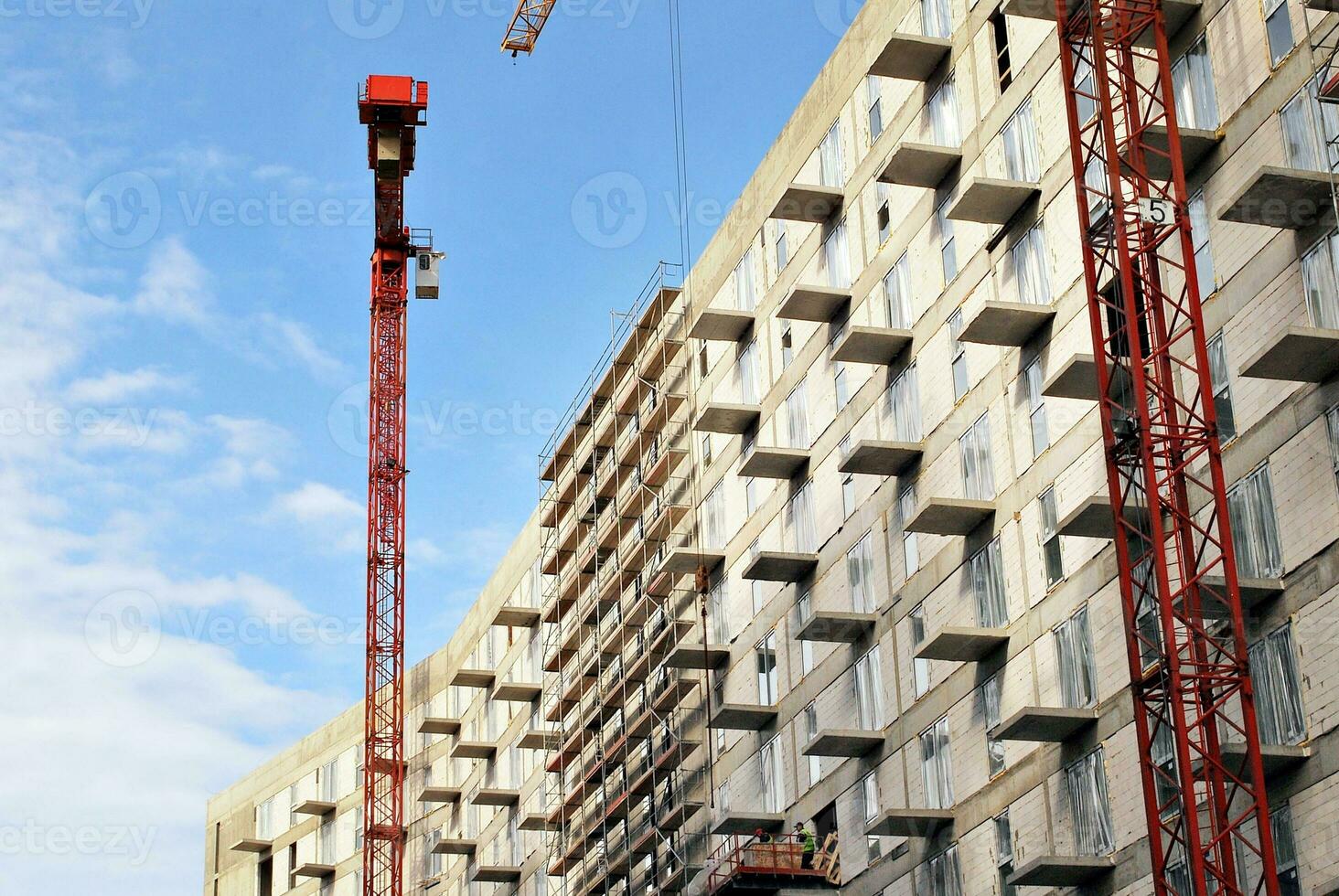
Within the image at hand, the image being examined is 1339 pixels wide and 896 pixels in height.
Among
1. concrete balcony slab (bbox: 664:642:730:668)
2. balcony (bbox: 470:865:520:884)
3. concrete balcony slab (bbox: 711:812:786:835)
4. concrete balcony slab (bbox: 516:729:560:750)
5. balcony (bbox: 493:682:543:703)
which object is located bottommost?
concrete balcony slab (bbox: 711:812:786:835)

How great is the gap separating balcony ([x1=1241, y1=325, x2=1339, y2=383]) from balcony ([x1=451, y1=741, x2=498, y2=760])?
181 feet

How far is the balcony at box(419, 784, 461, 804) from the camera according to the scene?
91062 mm

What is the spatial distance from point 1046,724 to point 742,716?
17458 mm

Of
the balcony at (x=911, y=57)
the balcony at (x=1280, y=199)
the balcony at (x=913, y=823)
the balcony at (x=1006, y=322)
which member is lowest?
the balcony at (x=913, y=823)

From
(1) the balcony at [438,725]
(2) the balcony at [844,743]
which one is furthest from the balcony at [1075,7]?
(1) the balcony at [438,725]

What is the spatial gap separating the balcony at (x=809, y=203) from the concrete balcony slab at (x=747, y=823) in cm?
1722

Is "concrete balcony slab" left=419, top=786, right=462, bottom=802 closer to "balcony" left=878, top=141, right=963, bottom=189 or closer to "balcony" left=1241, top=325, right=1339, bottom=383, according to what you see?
"balcony" left=878, top=141, right=963, bottom=189

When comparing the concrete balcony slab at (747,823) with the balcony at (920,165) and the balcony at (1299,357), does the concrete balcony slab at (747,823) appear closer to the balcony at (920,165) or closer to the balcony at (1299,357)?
the balcony at (920,165)

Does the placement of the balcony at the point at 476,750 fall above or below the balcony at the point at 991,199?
below

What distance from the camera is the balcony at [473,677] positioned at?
3556 inches

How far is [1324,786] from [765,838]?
2190cm

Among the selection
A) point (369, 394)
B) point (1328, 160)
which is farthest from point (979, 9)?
point (369, 394)

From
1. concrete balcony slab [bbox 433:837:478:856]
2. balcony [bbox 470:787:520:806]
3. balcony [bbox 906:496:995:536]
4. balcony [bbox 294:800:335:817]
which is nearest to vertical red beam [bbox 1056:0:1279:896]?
balcony [bbox 906:496:995:536]

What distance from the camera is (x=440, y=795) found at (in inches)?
3605
